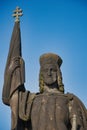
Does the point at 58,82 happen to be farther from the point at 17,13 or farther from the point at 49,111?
the point at 17,13

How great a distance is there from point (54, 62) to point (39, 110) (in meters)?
1.81

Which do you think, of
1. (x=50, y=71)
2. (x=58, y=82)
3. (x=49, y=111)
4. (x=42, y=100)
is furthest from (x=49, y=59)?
(x=49, y=111)

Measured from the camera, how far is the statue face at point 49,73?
698 inches

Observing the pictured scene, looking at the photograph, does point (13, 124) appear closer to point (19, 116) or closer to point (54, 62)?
point (19, 116)

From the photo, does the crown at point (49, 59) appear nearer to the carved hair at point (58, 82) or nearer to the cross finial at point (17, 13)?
the carved hair at point (58, 82)

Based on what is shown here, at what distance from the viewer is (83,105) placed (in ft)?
58.2

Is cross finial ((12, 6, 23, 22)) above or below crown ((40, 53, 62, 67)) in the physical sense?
above

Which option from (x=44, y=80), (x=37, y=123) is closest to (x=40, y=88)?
(x=44, y=80)

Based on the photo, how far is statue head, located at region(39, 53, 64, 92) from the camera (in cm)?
1773

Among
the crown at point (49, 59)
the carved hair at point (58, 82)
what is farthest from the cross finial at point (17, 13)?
the carved hair at point (58, 82)

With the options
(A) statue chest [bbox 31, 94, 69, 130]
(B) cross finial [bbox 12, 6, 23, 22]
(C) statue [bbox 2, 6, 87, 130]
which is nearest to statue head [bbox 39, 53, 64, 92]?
(C) statue [bbox 2, 6, 87, 130]

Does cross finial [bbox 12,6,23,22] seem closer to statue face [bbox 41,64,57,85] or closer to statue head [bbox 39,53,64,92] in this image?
statue head [bbox 39,53,64,92]

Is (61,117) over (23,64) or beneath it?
beneath

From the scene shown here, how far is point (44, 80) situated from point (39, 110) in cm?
118
